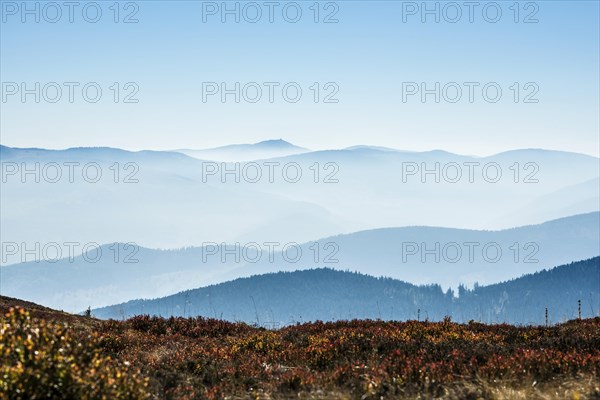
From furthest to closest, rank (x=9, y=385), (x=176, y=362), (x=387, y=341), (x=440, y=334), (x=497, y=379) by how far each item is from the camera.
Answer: (x=440, y=334) → (x=387, y=341) → (x=176, y=362) → (x=497, y=379) → (x=9, y=385)

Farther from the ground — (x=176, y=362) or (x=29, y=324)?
(x=29, y=324)

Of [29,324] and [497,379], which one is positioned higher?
[29,324]

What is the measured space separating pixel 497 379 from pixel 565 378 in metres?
1.31

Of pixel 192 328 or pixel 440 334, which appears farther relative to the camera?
pixel 192 328

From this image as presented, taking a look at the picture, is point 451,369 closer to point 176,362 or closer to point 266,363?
point 266,363

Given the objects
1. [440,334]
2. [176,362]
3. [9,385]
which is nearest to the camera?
[9,385]

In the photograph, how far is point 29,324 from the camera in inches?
325

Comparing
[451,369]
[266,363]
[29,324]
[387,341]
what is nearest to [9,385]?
[29,324]

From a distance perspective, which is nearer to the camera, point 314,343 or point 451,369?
point 451,369

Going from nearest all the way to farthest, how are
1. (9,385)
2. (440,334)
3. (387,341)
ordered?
(9,385) → (387,341) → (440,334)

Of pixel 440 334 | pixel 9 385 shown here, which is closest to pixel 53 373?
pixel 9 385

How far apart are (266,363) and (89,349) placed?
5.39 meters

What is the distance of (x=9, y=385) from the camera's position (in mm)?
7031

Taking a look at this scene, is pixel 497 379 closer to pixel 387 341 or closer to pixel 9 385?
pixel 387 341
